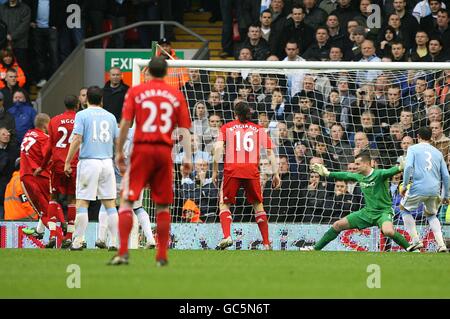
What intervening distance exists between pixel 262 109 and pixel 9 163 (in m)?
4.96

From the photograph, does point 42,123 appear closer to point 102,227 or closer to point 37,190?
point 37,190

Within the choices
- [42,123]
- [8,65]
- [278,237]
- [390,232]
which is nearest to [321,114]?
[278,237]

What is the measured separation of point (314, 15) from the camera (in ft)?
71.9

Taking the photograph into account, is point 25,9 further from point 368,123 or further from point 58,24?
point 368,123

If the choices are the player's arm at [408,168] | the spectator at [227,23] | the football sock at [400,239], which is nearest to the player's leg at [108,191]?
the football sock at [400,239]

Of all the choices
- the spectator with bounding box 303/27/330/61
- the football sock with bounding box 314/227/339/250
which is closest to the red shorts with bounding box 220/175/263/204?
the football sock with bounding box 314/227/339/250

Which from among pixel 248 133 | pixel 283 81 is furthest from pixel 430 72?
pixel 248 133

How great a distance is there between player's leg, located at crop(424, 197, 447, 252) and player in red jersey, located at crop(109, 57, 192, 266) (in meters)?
6.27

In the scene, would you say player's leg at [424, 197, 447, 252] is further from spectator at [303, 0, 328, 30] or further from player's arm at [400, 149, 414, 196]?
spectator at [303, 0, 328, 30]

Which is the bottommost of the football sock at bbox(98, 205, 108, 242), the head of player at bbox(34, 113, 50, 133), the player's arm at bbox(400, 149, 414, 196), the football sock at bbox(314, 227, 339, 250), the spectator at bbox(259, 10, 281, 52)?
the football sock at bbox(314, 227, 339, 250)

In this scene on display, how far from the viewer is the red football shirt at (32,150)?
16.5m

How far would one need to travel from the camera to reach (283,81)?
1955cm

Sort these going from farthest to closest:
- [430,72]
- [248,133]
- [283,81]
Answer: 1. [283,81]
2. [430,72]
3. [248,133]

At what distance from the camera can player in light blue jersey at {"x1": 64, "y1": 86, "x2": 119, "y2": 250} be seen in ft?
47.0
